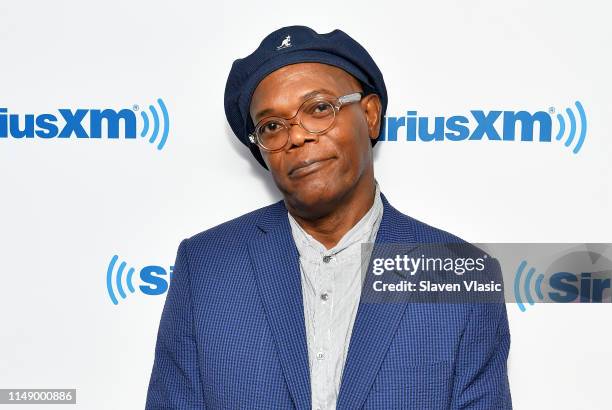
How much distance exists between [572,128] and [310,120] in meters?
0.65

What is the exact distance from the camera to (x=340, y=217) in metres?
1.35

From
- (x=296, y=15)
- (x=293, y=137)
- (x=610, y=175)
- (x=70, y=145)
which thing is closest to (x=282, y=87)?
(x=293, y=137)

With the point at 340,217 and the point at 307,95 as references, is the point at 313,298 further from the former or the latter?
the point at 307,95

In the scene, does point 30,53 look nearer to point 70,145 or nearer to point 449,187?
point 70,145

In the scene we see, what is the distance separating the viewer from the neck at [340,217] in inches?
52.6

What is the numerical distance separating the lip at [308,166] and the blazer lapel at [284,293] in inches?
6.9

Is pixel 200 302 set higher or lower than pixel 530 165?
lower

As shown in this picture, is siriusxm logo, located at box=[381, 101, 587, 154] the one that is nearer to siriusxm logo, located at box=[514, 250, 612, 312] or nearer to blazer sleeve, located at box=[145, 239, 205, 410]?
siriusxm logo, located at box=[514, 250, 612, 312]

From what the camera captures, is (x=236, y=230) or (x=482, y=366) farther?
(x=236, y=230)

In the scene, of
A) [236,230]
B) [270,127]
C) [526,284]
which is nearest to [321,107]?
[270,127]

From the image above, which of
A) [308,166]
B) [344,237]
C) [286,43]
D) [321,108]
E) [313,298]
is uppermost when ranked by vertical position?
[286,43]

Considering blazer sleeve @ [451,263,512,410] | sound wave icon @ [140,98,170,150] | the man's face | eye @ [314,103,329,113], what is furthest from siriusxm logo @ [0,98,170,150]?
blazer sleeve @ [451,263,512,410]

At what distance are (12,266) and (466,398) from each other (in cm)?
105

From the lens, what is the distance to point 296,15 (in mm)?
1528
